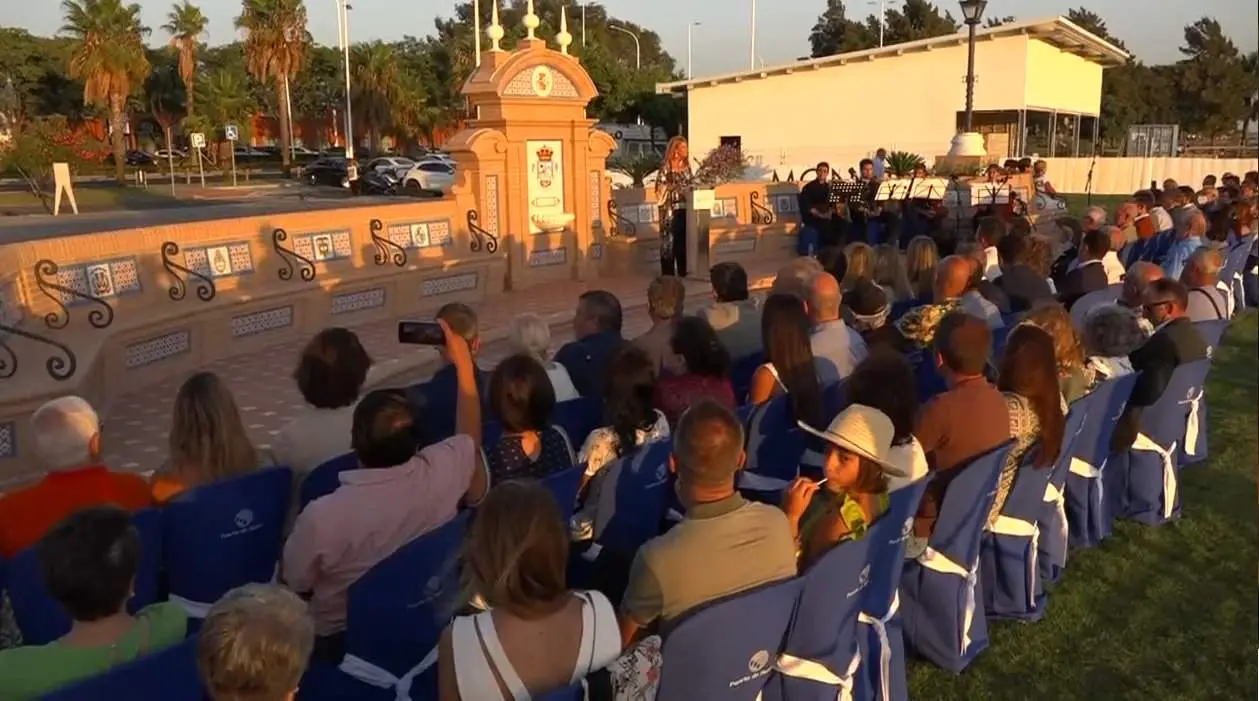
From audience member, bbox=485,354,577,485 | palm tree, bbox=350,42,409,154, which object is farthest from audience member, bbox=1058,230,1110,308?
palm tree, bbox=350,42,409,154

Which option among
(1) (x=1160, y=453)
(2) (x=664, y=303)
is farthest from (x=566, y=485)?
(1) (x=1160, y=453)

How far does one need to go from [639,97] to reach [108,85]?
21.4 metres

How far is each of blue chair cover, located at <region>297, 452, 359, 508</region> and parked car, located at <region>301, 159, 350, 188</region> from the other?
34.2 metres

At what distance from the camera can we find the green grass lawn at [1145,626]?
144 inches

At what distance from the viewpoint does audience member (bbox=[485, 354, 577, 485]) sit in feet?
11.3

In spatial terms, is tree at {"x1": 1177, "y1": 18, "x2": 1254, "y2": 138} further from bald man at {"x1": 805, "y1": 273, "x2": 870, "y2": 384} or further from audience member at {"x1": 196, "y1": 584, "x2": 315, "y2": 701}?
audience member at {"x1": 196, "y1": 584, "x2": 315, "y2": 701}

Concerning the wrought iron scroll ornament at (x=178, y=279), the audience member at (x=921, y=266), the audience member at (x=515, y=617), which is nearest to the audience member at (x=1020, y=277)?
the audience member at (x=921, y=266)

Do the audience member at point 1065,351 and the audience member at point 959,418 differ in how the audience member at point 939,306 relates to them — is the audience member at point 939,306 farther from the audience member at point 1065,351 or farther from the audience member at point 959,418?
the audience member at point 959,418

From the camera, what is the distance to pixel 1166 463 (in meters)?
5.12

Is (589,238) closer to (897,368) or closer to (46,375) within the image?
(46,375)

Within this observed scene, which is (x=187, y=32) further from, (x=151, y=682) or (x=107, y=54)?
(x=151, y=682)

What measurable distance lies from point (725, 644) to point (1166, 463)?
11.9 feet

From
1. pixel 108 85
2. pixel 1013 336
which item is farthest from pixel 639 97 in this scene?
pixel 1013 336

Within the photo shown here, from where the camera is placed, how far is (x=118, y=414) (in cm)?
694
